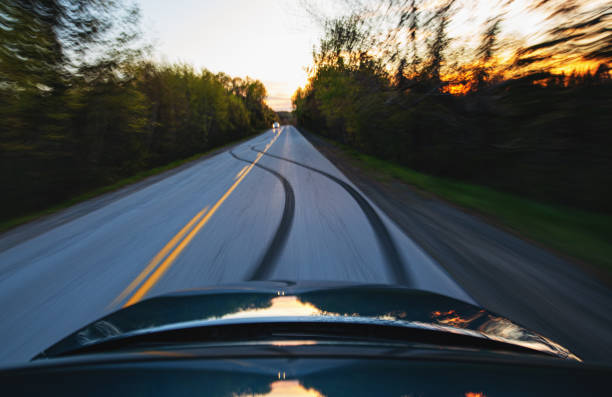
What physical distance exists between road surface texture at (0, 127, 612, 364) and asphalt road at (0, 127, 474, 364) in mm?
19

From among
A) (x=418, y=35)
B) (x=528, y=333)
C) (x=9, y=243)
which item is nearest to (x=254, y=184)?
(x=9, y=243)

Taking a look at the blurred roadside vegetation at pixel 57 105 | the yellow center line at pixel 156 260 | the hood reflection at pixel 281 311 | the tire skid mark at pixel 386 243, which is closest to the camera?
the hood reflection at pixel 281 311

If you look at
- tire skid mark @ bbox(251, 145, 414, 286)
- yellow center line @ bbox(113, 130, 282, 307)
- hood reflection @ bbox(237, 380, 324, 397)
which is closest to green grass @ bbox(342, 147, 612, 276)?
tire skid mark @ bbox(251, 145, 414, 286)

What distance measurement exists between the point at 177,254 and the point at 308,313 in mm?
3232

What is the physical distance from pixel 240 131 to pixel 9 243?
185ft

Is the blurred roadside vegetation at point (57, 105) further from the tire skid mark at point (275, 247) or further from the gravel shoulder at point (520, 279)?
the gravel shoulder at point (520, 279)

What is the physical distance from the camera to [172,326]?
161cm

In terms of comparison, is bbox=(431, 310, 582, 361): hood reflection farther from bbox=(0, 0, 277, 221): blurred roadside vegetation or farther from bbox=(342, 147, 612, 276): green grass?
bbox=(0, 0, 277, 221): blurred roadside vegetation

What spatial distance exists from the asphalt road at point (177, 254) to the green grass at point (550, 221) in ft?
7.91

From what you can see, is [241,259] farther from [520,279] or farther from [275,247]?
[520,279]

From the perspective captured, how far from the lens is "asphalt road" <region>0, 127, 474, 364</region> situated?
305 centimetres

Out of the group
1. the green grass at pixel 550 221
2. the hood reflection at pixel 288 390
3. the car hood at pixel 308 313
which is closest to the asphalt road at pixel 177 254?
the car hood at pixel 308 313

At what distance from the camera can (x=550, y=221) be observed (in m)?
5.68

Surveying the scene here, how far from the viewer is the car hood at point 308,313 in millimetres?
1595
